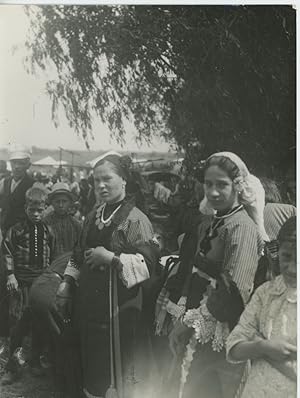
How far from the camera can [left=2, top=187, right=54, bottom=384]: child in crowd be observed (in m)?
3.15

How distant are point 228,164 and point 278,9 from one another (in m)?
0.86

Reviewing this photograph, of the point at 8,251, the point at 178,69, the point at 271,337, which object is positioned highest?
the point at 178,69

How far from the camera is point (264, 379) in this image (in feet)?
10.1

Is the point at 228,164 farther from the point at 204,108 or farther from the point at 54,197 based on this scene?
the point at 54,197

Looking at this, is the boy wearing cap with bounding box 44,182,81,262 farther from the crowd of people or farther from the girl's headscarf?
the girl's headscarf

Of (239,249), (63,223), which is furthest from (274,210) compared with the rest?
(63,223)

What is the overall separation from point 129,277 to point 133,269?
46 mm

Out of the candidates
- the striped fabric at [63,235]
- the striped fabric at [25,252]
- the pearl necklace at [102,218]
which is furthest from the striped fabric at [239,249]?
the striped fabric at [25,252]

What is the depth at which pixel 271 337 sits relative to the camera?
305 centimetres

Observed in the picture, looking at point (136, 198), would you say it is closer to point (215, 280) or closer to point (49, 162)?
point (49, 162)

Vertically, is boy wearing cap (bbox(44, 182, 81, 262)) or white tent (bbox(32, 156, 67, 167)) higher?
white tent (bbox(32, 156, 67, 167))

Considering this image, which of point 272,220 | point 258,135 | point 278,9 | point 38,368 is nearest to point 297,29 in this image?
point 278,9

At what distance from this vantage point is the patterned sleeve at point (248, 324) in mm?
3082

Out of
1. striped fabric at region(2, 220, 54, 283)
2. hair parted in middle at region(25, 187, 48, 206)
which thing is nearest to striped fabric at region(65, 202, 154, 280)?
striped fabric at region(2, 220, 54, 283)
